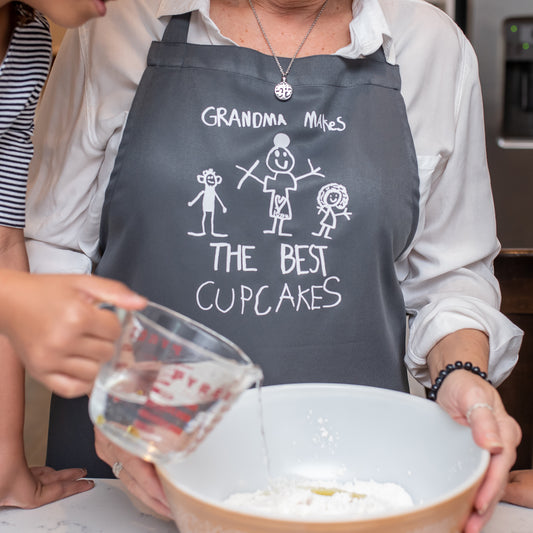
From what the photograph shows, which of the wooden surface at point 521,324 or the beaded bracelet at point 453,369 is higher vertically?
the beaded bracelet at point 453,369

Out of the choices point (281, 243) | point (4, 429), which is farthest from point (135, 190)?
point (4, 429)

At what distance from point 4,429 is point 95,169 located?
16.6 inches

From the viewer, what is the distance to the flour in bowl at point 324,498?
86cm

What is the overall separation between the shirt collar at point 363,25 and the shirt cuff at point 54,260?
0.40 metres

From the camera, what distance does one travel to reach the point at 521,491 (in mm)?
1010

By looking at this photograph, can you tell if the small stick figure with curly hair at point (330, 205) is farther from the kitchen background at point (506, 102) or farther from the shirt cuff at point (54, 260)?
the kitchen background at point (506, 102)

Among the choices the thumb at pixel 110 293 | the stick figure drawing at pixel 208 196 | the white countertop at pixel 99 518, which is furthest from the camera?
the stick figure drawing at pixel 208 196

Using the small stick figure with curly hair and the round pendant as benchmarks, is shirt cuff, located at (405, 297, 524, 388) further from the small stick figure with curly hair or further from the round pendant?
the round pendant

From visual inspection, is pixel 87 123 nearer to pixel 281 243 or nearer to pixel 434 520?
pixel 281 243

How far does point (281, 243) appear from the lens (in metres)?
1.20

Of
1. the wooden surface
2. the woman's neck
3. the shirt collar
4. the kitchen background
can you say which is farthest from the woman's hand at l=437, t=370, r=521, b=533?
the kitchen background

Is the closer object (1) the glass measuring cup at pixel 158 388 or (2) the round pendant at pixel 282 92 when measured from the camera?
(1) the glass measuring cup at pixel 158 388

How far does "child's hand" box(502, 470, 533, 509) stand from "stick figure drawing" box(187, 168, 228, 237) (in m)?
0.53

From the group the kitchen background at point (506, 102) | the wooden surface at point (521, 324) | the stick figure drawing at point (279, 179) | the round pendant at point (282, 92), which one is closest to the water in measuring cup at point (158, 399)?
the stick figure drawing at point (279, 179)
